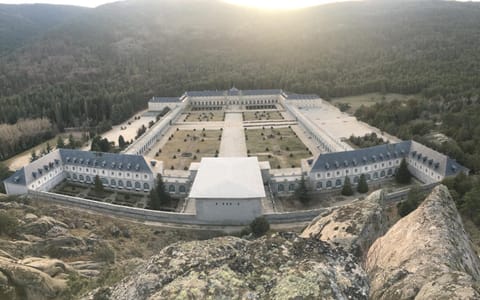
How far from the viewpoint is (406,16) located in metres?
188

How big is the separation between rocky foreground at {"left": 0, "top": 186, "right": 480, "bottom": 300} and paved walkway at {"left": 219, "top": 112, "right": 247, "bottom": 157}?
38.3 m

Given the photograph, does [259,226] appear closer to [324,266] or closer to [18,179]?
[324,266]

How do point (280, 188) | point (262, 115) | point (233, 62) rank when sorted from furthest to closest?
point (233, 62) → point (262, 115) → point (280, 188)

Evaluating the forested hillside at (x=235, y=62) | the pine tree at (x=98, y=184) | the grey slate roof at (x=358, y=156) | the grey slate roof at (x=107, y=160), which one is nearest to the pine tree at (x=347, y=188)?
the grey slate roof at (x=358, y=156)

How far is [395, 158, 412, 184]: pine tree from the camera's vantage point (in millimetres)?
40344

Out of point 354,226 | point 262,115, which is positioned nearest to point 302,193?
point 354,226

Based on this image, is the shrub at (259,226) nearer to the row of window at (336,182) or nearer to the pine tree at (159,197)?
the row of window at (336,182)

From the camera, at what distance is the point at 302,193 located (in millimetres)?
37000

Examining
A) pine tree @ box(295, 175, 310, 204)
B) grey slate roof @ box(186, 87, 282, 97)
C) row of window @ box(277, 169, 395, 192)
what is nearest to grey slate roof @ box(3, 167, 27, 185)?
row of window @ box(277, 169, 395, 192)

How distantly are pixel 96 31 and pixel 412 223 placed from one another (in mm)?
191718

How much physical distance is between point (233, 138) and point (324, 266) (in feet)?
170

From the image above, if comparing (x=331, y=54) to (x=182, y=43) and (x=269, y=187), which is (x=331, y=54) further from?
(x=269, y=187)

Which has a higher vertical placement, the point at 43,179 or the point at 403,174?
the point at 403,174

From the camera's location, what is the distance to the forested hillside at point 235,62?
76.8m
